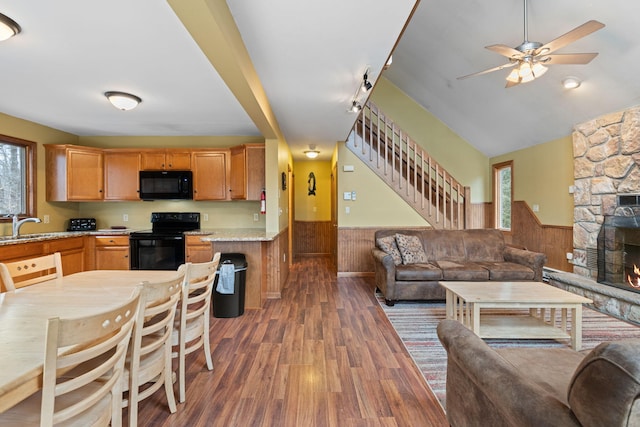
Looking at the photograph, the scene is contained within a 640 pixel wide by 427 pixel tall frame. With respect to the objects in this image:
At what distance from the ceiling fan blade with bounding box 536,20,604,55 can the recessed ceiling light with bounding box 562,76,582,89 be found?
1.29 m

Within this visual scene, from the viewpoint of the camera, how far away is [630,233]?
3451mm

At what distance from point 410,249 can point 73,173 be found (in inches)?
204

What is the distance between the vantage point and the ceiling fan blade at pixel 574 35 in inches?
87.4

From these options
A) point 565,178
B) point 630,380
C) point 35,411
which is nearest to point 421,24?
point 565,178

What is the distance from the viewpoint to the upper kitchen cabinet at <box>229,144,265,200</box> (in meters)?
4.68

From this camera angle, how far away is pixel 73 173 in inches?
182

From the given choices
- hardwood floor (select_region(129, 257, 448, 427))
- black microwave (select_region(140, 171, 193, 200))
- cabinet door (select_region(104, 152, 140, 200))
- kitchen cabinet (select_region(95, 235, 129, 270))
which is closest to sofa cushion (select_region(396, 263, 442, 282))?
hardwood floor (select_region(129, 257, 448, 427))

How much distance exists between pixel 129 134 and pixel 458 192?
19.0ft

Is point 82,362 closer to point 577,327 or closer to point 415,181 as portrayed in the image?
point 577,327

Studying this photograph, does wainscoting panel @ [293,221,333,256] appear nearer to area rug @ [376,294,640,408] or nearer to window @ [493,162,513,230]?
window @ [493,162,513,230]

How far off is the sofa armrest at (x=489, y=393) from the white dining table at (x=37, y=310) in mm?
1528

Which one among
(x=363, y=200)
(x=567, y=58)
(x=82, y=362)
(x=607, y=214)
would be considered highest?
(x=567, y=58)

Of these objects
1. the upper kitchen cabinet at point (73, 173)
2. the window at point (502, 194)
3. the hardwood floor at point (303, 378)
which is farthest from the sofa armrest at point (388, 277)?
the upper kitchen cabinet at point (73, 173)

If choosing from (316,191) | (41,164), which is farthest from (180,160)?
(316,191)
